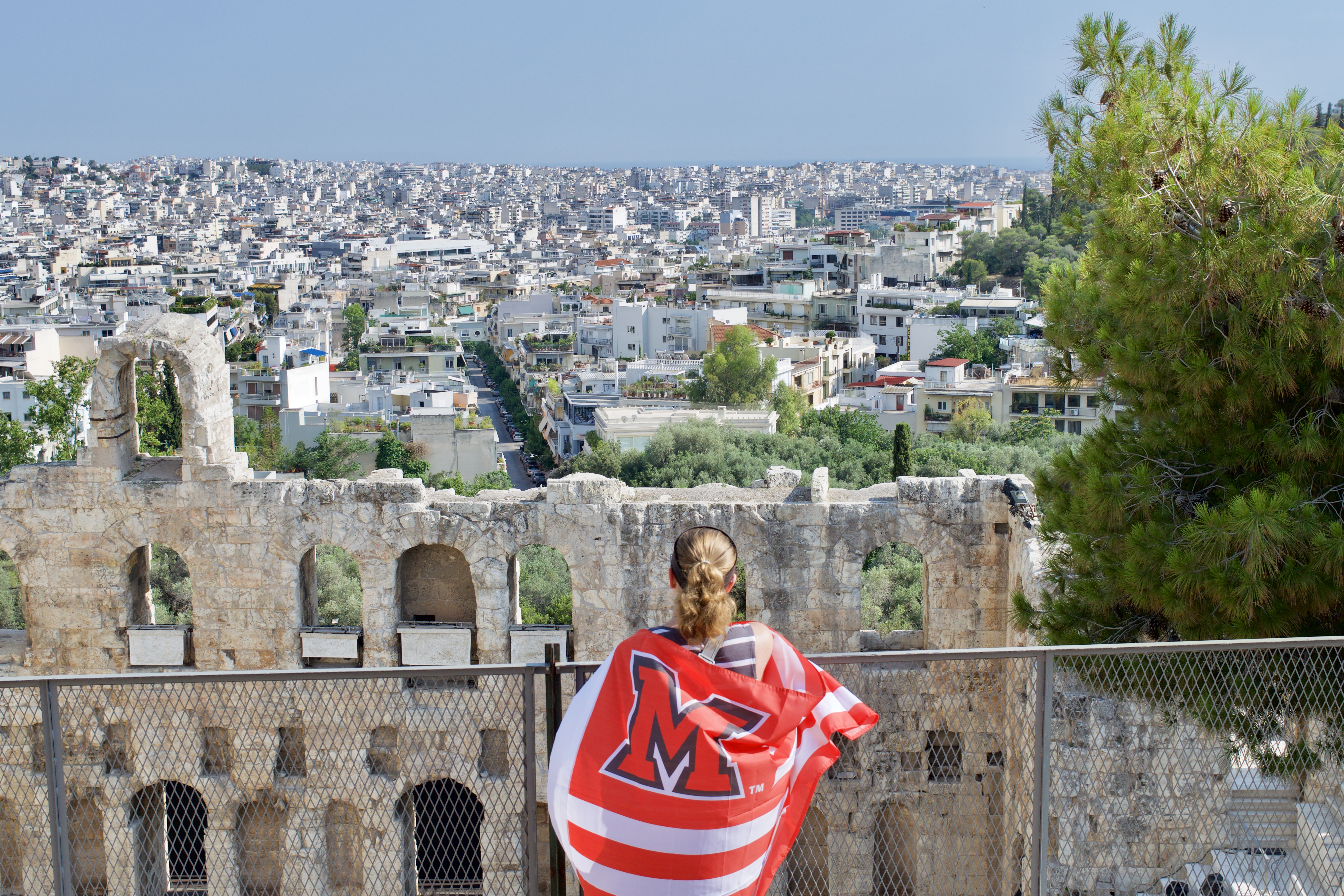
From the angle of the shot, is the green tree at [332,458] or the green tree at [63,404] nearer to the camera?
the green tree at [63,404]

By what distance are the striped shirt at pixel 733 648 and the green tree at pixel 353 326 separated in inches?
3556

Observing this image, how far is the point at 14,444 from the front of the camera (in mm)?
34500

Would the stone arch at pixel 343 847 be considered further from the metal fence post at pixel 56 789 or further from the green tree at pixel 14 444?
the green tree at pixel 14 444

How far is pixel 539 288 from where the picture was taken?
13512 cm

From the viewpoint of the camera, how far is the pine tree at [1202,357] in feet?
27.2

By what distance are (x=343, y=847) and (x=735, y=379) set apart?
4423 cm

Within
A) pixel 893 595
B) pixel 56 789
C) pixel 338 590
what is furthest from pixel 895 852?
pixel 338 590

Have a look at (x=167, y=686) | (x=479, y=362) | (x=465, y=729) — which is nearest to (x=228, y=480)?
(x=167, y=686)

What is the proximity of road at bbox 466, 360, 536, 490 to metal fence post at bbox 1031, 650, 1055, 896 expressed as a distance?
160 ft

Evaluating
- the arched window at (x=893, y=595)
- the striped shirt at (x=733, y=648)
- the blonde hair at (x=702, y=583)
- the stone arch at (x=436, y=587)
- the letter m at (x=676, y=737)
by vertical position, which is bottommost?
the arched window at (x=893, y=595)

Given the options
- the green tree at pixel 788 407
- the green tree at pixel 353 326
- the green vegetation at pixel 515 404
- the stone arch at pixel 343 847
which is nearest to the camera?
the stone arch at pixel 343 847

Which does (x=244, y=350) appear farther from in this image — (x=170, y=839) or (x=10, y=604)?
(x=170, y=839)

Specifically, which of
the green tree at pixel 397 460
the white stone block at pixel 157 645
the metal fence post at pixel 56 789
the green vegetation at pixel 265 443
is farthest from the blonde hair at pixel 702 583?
the green vegetation at pixel 265 443

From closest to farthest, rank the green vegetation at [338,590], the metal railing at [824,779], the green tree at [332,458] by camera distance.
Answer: the metal railing at [824,779]
the green vegetation at [338,590]
the green tree at [332,458]
